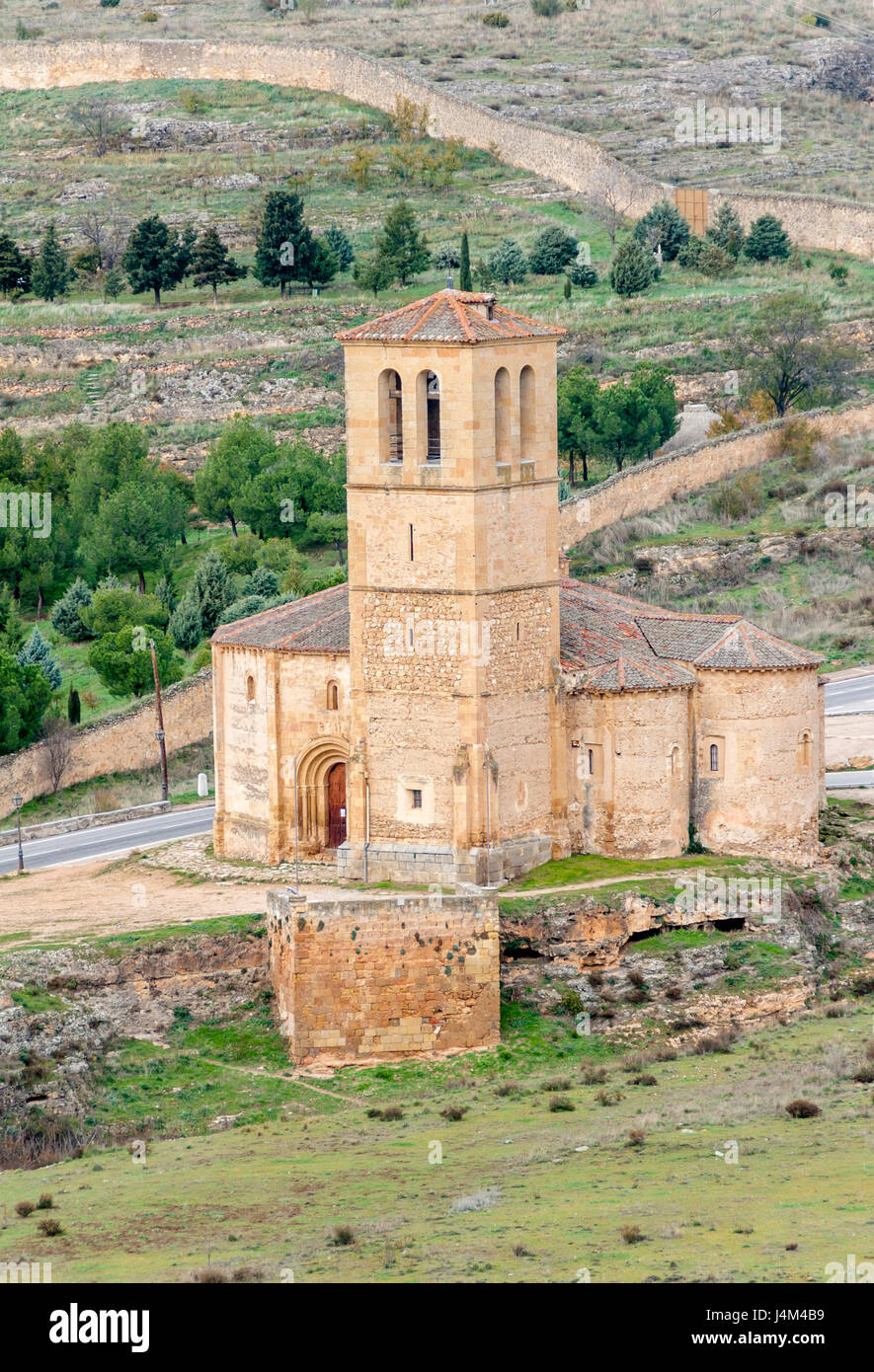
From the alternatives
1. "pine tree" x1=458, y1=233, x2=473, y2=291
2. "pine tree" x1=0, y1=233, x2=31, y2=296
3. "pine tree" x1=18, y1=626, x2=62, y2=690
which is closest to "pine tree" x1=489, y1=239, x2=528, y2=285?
"pine tree" x1=458, y1=233, x2=473, y2=291

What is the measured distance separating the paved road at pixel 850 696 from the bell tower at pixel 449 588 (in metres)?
16.5

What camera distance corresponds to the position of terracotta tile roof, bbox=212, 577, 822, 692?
174ft

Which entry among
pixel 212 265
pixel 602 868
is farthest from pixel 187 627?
pixel 212 265

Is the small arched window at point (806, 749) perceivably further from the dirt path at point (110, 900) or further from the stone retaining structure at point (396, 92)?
the stone retaining structure at point (396, 92)

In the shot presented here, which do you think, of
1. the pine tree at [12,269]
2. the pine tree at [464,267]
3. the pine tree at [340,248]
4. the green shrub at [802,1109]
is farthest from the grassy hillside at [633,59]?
the green shrub at [802,1109]

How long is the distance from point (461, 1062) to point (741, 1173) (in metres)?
9.75

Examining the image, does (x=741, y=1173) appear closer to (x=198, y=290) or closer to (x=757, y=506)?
(x=757, y=506)

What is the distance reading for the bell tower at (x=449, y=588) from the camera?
51250 millimetres

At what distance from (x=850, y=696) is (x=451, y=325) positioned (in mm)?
21885

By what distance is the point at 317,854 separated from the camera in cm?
5506

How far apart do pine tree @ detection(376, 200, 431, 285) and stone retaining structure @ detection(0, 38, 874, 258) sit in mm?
11616

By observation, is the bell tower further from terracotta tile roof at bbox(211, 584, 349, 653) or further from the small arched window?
the small arched window

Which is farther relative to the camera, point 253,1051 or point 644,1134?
point 253,1051
